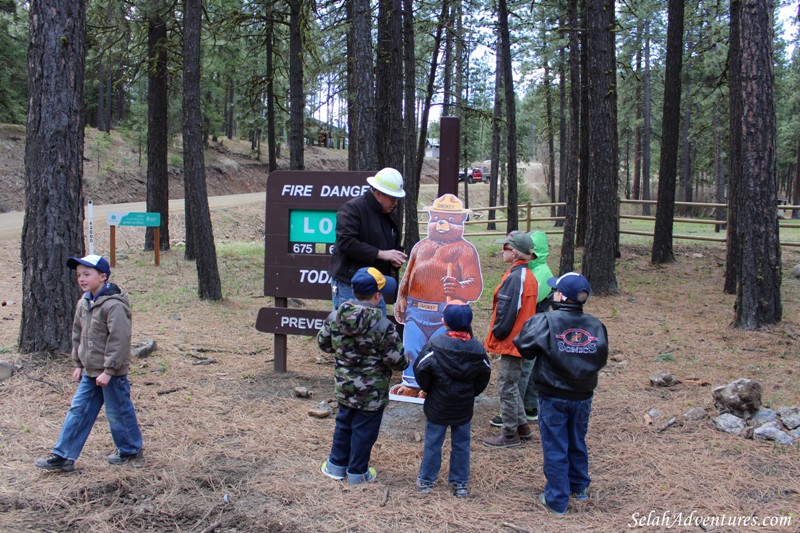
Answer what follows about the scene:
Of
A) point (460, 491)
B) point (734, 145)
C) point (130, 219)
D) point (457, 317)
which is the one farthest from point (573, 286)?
point (130, 219)

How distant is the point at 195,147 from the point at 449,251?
681 cm

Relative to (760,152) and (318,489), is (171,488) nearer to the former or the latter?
(318,489)

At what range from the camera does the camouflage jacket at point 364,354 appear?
4324 millimetres

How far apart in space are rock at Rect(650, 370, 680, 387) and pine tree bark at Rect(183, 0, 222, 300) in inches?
307

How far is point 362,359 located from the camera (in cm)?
441

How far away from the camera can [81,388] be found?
466cm

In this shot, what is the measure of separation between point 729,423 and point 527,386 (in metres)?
1.79

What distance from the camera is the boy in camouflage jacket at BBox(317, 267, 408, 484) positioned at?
433cm

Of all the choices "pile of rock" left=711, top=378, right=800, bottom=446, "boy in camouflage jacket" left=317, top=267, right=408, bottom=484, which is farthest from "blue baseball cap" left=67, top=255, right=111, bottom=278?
"pile of rock" left=711, top=378, right=800, bottom=446

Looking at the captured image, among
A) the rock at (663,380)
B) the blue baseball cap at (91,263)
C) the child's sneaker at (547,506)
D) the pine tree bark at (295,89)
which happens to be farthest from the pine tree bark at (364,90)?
the pine tree bark at (295,89)

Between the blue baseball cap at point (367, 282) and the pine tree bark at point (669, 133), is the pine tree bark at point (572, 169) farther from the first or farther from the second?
the blue baseball cap at point (367, 282)

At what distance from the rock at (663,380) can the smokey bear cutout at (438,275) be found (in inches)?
92.5

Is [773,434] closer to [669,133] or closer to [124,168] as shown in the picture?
[669,133]

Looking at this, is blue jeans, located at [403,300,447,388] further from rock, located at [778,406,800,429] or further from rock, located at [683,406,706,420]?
rock, located at [778,406,800,429]
